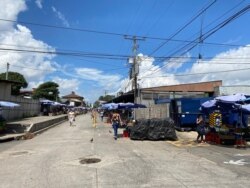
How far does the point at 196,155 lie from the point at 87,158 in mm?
4534

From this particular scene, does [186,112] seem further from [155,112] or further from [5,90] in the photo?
[5,90]

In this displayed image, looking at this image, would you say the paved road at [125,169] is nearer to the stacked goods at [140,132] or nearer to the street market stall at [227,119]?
the street market stall at [227,119]

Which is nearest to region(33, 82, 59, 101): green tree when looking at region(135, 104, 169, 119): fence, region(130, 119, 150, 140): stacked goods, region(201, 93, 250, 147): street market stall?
region(135, 104, 169, 119): fence

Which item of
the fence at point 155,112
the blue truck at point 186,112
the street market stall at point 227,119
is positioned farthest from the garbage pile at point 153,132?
the fence at point 155,112

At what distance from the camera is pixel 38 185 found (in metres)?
9.95

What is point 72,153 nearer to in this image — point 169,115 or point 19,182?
point 19,182

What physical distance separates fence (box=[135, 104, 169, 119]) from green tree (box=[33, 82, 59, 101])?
67981mm

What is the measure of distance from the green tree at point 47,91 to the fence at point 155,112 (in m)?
68.0

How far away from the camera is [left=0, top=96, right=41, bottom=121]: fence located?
3878 cm

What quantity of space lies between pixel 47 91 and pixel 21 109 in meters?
66.5

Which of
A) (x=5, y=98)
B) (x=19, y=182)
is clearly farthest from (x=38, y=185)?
(x=5, y=98)

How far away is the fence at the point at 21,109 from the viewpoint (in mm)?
38775

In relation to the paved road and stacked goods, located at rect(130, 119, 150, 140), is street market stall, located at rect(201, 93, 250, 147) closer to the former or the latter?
stacked goods, located at rect(130, 119, 150, 140)

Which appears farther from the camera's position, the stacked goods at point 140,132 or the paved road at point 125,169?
the stacked goods at point 140,132
